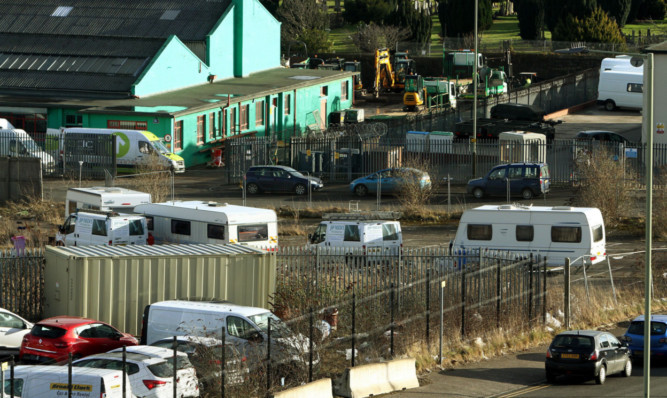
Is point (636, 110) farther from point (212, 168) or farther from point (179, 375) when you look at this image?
point (179, 375)

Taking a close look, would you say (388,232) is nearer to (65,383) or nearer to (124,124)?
(65,383)

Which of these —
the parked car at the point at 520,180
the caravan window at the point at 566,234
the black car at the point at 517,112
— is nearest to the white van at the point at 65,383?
the caravan window at the point at 566,234

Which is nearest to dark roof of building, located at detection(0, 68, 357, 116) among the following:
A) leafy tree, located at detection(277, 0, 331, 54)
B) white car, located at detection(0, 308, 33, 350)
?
leafy tree, located at detection(277, 0, 331, 54)

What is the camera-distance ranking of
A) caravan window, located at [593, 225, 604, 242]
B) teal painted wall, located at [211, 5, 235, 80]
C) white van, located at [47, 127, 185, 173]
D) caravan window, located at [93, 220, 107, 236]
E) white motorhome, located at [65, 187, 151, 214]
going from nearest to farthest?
caravan window, located at [593, 225, 604, 242]
caravan window, located at [93, 220, 107, 236]
white motorhome, located at [65, 187, 151, 214]
white van, located at [47, 127, 185, 173]
teal painted wall, located at [211, 5, 235, 80]

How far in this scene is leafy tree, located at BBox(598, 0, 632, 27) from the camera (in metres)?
105

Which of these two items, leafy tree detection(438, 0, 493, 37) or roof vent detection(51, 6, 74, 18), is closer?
roof vent detection(51, 6, 74, 18)

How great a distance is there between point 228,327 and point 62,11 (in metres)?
46.3

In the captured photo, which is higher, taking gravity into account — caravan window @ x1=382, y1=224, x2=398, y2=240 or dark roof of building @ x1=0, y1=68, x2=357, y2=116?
dark roof of building @ x1=0, y1=68, x2=357, y2=116

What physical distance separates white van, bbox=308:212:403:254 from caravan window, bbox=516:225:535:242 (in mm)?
3544

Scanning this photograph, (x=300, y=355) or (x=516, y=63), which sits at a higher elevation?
(x=516, y=63)

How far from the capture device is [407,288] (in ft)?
89.3

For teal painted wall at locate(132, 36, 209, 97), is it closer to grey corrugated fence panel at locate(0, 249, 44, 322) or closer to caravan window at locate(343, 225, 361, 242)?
caravan window at locate(343, 225, 361, 242)

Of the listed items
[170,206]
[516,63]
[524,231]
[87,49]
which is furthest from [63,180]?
[516,63]

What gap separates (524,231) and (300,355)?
535 inches
